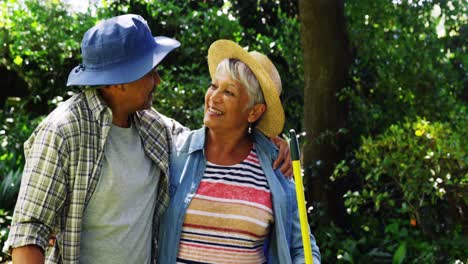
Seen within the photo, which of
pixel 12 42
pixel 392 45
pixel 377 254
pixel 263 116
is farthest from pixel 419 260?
pixel 12 42

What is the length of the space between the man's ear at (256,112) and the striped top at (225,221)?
10.4 inches

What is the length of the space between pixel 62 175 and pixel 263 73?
941 mm

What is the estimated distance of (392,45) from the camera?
19.1 feet

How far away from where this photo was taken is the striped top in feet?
9.07

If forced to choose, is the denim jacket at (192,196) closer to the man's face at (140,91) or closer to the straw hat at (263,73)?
the straw hat at (263,73)

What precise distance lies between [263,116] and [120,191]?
790 mm

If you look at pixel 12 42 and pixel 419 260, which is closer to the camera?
pixel 419 260

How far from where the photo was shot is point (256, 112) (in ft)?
9.86

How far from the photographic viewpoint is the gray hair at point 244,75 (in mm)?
2932

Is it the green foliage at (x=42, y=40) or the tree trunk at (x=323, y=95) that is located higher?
the green foliage at (x=42, y=40)

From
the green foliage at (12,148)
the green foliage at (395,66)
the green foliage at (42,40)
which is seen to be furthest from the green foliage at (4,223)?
the green foliage at (395,66)

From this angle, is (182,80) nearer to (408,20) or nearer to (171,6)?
(171,6)

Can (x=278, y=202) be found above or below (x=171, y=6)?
below

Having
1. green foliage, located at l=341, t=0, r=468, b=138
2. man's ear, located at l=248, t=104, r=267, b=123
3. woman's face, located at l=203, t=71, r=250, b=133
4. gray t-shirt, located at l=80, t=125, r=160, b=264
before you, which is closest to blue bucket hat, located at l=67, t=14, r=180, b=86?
gray t-shirt, located at l=80, t=125, r=160, b=264
